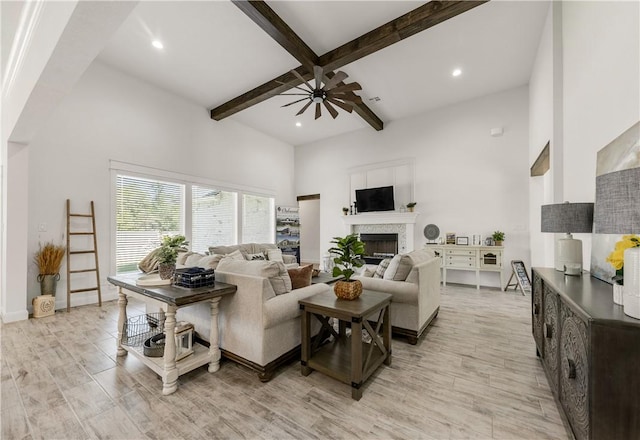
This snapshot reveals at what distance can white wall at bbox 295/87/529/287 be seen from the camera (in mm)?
5301

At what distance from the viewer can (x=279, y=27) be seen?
3512 mm

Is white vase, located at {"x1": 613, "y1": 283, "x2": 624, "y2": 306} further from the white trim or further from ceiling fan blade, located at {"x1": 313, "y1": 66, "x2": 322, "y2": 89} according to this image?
the white trim

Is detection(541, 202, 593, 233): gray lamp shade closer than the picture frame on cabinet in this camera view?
Yes

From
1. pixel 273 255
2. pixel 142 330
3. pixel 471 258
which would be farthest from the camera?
pixel 273 255

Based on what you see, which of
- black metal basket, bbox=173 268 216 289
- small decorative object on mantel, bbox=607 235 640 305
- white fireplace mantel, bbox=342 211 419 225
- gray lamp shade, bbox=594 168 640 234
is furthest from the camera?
white fireplace mantel, bbox=342 211 419 225

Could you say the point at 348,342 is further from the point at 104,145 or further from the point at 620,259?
the point at 104,145

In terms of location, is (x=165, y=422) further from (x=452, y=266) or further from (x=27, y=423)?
(x=452, y=266)

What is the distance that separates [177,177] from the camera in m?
5.56

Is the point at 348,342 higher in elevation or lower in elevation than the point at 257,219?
lower

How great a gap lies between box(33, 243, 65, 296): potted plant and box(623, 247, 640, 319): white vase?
19.3ft

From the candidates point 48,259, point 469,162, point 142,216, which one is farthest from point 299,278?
point 469,162

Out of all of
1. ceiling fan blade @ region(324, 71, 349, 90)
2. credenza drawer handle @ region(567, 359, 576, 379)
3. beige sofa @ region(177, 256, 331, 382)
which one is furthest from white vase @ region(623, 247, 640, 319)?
ceiling fan blade @ region(324, 71, 349, 90)

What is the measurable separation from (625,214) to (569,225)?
1184mm

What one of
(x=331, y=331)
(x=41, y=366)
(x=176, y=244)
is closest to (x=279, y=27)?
(x=176, y=244)
